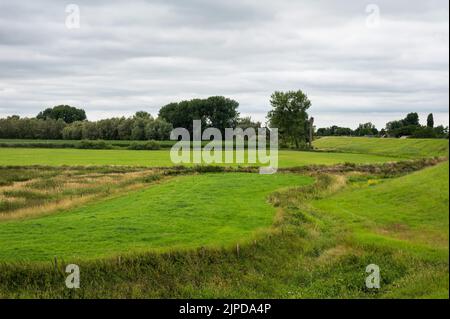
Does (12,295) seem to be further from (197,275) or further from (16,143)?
(16,143)

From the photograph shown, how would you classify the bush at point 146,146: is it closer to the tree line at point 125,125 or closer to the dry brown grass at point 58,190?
the tree line at point 125,125

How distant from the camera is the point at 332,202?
3294cm

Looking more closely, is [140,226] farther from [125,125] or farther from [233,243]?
[125,125]

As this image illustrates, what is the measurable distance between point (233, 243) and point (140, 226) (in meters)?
5.61

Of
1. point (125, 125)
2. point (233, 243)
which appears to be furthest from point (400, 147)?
point (233, 243)

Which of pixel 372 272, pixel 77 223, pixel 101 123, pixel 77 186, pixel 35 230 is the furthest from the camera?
pixel 101 123

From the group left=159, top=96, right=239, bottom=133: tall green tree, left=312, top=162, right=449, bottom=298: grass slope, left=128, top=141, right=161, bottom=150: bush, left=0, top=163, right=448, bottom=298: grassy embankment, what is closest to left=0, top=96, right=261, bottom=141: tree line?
left=159, top=96, right=239, bottom=133: tall green tree

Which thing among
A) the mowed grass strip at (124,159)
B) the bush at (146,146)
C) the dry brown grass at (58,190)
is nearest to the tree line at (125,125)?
the bush at (146,146)

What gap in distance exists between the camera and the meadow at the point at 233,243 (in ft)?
57.4

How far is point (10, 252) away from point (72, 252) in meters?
2.64

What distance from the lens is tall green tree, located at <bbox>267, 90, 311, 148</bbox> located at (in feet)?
397
